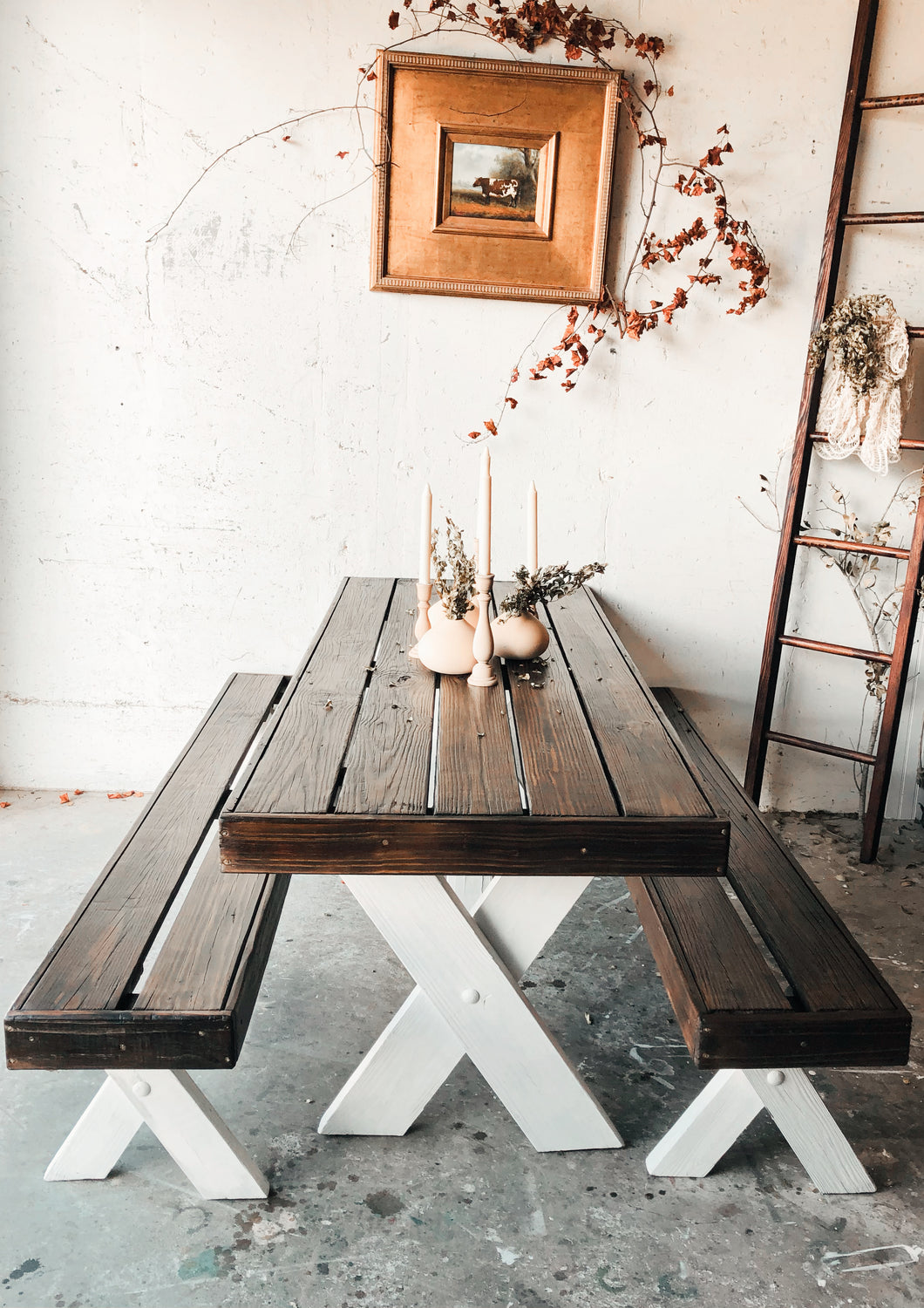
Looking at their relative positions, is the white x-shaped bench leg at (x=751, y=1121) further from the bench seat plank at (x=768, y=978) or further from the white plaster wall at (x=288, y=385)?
the white plaster wall at (x=288, y=385)

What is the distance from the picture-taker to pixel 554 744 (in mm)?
2029

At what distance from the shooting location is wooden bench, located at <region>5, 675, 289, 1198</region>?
168cm

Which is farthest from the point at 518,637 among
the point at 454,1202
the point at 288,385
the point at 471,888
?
the point at 288,385

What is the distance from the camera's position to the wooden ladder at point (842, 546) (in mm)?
3281

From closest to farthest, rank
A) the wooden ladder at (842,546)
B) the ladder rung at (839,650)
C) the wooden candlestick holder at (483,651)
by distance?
the wooden candlestick holder at (483,651) < the wooden ladder at (842,546) < the ladder rung at (839,650)

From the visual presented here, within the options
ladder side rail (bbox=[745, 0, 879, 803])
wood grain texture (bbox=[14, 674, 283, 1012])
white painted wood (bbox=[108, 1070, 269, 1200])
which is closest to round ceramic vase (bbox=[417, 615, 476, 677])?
wood grain texture (bbox=[14, 674, 283, 1012])

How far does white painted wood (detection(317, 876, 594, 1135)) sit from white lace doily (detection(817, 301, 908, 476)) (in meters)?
2.03

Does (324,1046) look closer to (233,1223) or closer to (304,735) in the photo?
(233,1223)

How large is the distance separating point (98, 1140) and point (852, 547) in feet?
9.16

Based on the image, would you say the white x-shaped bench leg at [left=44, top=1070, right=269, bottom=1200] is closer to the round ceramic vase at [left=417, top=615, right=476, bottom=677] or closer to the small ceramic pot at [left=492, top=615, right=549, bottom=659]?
the round ceramic vase at [left=417, top=615, right=476, bottom=677]

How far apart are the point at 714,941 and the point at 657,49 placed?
2.76 meters

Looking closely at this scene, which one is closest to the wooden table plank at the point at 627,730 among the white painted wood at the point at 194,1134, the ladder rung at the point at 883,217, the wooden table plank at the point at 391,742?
the wooden table plank at the point at 391,742

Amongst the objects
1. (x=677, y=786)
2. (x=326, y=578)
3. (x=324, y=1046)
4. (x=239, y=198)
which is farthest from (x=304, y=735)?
(x=239, y=198)

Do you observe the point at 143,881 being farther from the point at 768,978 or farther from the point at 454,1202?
the point at 768,978
